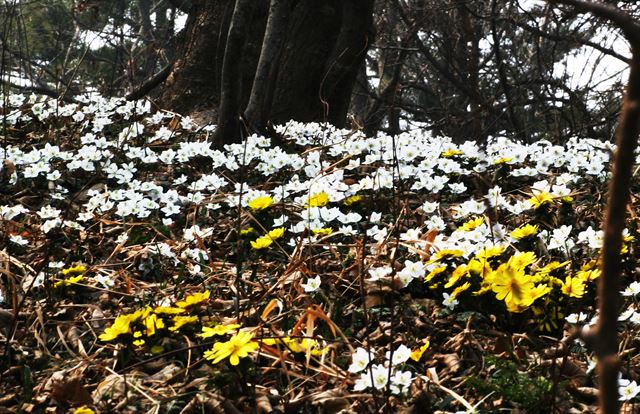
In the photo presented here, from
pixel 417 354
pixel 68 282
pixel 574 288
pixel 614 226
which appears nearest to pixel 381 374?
pixel 417 354

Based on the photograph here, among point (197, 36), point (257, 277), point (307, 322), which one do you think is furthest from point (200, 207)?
point (197, 36)

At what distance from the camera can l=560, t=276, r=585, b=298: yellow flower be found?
98.0 inches

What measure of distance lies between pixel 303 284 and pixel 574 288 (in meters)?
0.99

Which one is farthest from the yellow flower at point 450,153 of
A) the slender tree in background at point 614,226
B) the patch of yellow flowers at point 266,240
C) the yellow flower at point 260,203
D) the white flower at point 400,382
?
the slender tree in background at point 614,226

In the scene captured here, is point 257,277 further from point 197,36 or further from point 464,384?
point 197,36

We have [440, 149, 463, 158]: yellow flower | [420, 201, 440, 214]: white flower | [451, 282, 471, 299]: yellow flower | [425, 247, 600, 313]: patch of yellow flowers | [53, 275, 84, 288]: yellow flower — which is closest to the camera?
[425, 247, 600, 313]: patch of yellow flowers

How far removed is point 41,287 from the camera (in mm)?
3031

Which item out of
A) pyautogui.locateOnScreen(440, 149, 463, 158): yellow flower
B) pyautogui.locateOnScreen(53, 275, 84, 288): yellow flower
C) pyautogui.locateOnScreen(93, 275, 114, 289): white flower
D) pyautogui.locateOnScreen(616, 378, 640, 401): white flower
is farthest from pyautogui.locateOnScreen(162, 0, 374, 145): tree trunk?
pyautogui.locateOnScreen(616, 378, 640, 401): white flower

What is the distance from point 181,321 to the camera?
2.33 meters

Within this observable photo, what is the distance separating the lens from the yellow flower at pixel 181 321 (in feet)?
7.63

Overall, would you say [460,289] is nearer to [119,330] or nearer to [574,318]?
[574,318]

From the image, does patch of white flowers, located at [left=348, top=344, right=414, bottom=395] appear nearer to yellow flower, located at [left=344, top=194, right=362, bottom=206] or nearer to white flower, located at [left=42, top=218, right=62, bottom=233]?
yellow flower, located at [left=344, top=194, right=362, bottom=206]

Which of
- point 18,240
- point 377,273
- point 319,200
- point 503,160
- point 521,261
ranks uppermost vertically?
point 503,160

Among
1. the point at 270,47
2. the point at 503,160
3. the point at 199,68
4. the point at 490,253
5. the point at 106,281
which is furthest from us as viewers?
the point at 199,68
